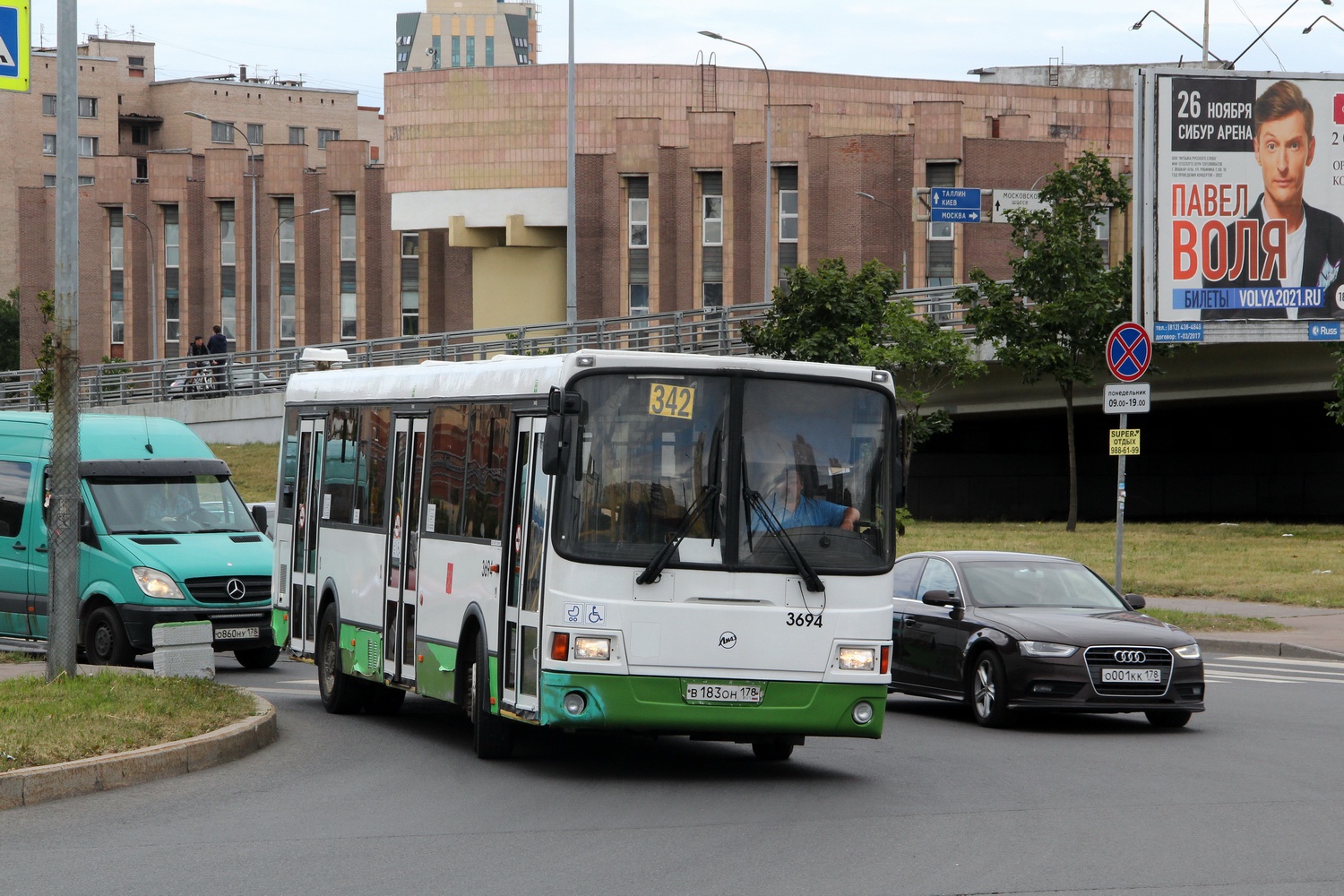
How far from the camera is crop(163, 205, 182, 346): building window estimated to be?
306ft

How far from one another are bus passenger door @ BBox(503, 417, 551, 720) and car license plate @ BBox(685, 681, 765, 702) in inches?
35.1

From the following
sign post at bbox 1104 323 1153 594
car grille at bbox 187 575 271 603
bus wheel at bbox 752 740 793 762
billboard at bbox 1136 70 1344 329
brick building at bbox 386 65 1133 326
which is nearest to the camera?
bus wheel at bbox 752 740 793 762

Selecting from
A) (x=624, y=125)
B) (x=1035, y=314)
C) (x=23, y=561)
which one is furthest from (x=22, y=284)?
(x=23, y=561)

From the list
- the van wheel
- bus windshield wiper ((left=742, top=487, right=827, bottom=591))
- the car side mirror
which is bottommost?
the van wheel

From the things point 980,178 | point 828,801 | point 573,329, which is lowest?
point 828,801

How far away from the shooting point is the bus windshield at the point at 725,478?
10.8 m

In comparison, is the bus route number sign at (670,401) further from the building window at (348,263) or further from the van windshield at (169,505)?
the building window at (348,263)

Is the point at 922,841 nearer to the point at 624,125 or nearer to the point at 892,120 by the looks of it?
the point at 624,125

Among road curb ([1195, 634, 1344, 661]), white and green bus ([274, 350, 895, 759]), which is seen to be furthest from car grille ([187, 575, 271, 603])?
road curb ([1195, 634, 1344, 661])

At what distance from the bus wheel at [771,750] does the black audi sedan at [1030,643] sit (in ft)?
5.89

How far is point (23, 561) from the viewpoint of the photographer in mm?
18625

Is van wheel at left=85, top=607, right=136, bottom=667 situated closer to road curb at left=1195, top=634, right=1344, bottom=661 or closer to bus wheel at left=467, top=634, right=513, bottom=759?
bus wheel at left=467, top=634, right=513, bottom=759

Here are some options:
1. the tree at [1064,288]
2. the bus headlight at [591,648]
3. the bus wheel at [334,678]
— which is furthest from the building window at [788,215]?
the bus headlight at [591,648]

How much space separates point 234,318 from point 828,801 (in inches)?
3320
